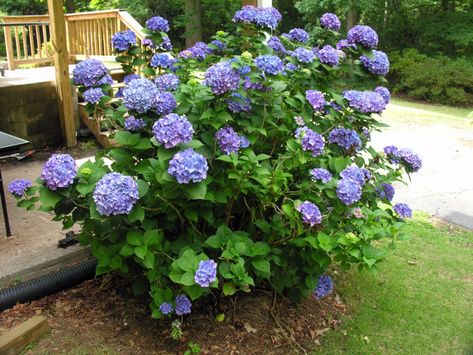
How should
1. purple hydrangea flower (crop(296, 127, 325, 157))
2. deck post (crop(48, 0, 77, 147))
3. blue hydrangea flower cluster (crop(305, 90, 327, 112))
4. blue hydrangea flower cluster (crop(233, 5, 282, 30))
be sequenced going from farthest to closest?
deck post (crop(48, 0, 77, 147)) → blue hydrangea flower cluster (crop(233, 5, 282, 30)) → blue hydrangea flower cluster (crop(305, 90, 327, 112)) → purple hydrangea flower (crop(296, 127, 325, 157))

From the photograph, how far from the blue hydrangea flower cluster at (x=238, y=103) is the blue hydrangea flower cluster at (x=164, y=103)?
0.26m

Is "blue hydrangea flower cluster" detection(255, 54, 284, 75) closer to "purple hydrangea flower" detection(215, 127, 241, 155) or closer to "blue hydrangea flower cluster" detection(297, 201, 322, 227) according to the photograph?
"purple hydrangea flower" detection(215, 127, 241, 155)

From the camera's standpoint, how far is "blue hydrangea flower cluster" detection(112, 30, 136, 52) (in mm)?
2555

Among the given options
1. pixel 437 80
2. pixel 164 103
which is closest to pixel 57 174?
pixel 164 103

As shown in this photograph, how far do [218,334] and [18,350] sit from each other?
3.24 ft

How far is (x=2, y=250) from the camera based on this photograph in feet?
10.3

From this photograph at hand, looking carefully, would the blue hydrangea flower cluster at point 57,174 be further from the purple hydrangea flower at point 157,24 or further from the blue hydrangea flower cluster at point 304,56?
the blue hydrangea flower cluster at point 304,56

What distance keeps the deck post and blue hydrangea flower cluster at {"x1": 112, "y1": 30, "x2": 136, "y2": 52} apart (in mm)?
3288

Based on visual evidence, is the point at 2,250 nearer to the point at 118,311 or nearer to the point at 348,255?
the point at 118,311

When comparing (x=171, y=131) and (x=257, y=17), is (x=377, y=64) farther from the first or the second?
(x=171, y=131)

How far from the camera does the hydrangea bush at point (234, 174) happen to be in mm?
1975

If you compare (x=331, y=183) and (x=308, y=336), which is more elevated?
(x=331, y=183)

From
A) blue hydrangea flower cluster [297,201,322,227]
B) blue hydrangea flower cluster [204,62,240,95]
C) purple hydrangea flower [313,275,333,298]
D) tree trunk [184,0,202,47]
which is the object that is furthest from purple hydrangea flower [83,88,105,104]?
tree trunk [184,0,202,47]

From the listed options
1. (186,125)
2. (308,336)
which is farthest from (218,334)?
(186,125)
